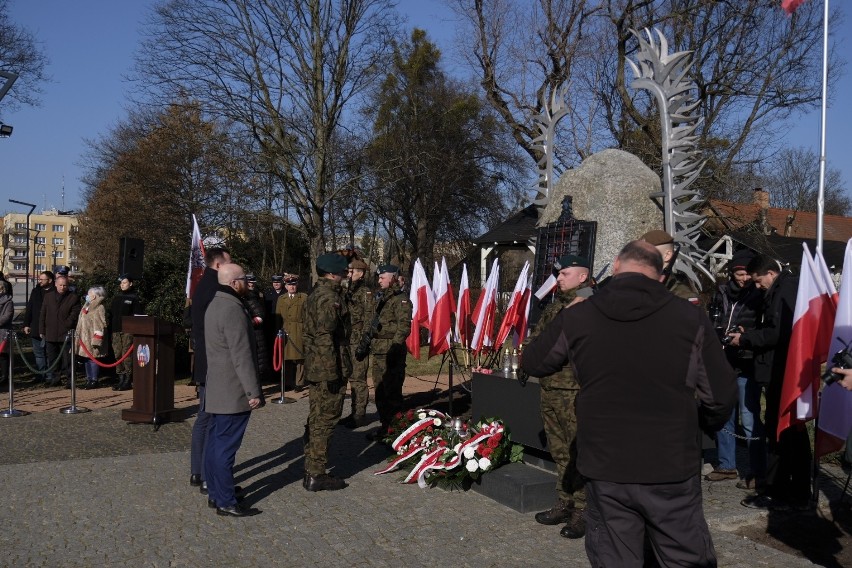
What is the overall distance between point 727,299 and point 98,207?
36393 millimetres

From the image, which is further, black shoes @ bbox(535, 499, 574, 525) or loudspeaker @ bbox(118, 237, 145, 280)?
loudspeaker @ bbox(118, 237, 145, 280)

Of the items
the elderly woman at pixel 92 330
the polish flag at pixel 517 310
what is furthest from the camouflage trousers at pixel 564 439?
the elderly woman at pixel 92 330

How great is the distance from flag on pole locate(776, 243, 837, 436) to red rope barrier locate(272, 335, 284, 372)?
771 centimetres

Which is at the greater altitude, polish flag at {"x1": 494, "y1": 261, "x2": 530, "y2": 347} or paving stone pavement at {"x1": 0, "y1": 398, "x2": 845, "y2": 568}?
polish flag at {"x1": 494, "y1": 261, "x2": 530, "y2": 347}

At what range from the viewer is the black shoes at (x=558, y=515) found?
608cm

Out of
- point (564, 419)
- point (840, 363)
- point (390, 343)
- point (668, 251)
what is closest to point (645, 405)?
point (840, 363)

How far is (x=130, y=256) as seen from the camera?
1327 cm

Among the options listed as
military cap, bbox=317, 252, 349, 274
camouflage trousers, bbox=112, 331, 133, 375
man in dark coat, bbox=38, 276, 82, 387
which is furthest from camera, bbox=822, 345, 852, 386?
man in dark coat, bbox=38, 276, 82, 387

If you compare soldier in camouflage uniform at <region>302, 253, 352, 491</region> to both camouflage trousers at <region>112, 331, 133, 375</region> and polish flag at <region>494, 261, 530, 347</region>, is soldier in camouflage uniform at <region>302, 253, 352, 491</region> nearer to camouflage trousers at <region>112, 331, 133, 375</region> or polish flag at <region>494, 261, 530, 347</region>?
polish flag at <region>494, 261, 530, 347</region>

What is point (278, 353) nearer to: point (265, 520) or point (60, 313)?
point (60, 313)

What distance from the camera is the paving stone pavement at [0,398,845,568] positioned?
5.43m

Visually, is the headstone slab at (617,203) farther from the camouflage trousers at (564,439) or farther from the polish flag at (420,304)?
the camouflage trousers at (564,439)

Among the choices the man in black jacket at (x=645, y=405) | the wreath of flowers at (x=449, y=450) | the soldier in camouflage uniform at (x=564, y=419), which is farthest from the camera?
the wreath of flowers at (x=449, y=450)

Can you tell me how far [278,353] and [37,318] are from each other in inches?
171
